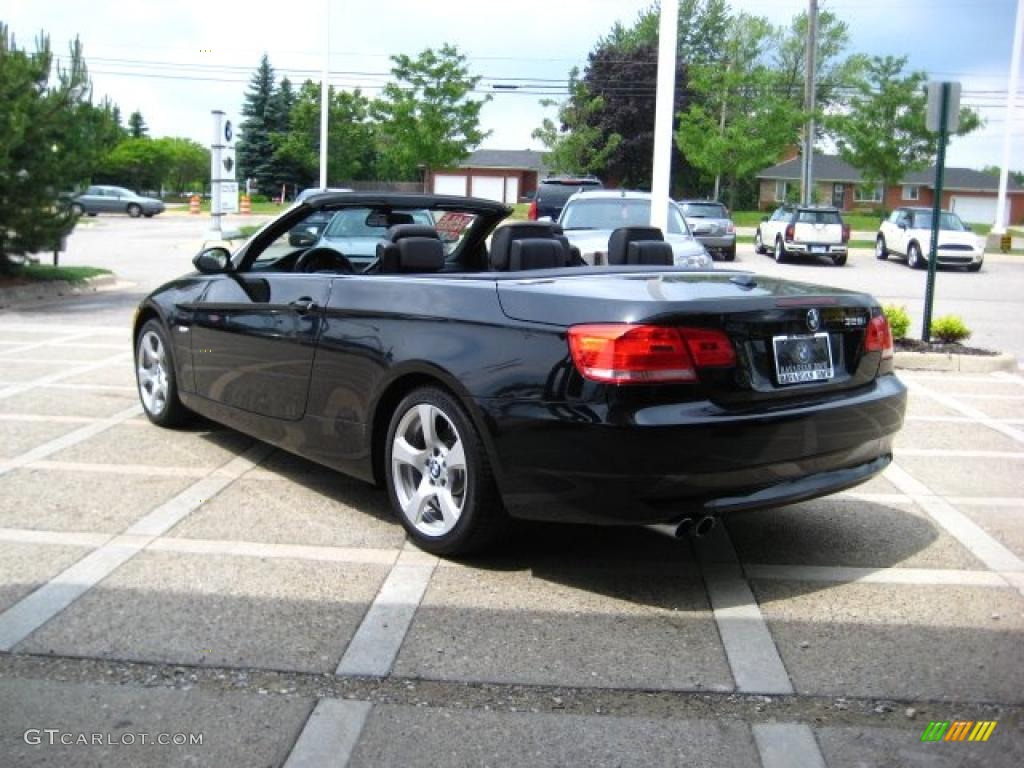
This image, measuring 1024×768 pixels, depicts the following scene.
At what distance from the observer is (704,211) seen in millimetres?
31125

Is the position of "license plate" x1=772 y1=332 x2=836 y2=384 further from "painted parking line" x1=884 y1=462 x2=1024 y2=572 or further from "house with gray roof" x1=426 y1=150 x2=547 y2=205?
"house with gray roof" x1=426 y1=150 x2=547 y2=205

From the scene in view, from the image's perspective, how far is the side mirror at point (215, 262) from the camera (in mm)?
6352

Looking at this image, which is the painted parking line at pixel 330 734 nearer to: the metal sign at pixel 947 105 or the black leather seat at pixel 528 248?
the black leather seat at pixel 528 248

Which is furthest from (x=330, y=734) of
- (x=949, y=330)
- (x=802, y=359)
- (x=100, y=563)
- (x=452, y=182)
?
(x=452, y=182)

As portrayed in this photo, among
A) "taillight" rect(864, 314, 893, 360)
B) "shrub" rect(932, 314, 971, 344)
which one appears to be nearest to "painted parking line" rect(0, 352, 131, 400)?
"taillight" rect(864, 314, 893, 360)

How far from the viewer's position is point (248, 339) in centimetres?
593

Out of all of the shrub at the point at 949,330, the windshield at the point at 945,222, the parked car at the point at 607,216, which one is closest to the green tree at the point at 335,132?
the windshield at the point at 945,222

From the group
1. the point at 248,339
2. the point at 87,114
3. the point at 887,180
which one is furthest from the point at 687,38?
the point at 248,339

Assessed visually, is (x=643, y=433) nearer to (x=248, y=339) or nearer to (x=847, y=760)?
(x=847, y=760)

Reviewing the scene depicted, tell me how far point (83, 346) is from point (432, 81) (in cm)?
3592

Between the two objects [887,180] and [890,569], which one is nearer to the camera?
[890,569]

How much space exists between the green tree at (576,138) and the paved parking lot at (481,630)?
5684 centimetres

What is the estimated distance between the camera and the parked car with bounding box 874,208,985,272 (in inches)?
1118

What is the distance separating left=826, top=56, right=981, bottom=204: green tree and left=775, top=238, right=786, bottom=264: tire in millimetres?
15082
